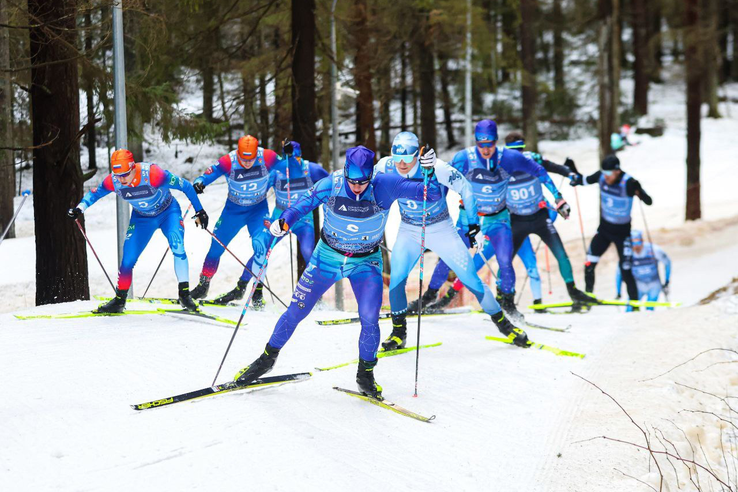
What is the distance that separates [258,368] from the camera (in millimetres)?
6215

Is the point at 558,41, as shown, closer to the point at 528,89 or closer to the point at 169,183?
the point at 528,89

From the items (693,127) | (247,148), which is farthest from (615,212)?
(693,127)

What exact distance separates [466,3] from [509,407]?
16.0 meters

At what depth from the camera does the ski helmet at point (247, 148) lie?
960cm

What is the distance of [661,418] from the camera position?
617cm

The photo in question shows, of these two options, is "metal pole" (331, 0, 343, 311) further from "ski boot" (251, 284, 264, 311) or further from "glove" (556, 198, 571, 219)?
"glove" (556, 198, 571, 219)

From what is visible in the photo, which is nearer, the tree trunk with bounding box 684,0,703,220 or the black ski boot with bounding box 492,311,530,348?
the black ski boot with bounding box 492,311,530,348

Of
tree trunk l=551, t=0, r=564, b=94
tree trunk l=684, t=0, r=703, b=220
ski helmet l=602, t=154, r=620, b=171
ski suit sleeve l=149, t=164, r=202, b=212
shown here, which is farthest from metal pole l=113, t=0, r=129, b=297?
tree trunk l=551, t=0, r=564, b=94

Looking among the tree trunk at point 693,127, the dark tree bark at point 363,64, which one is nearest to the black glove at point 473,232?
the dark tree bark at point 363,64

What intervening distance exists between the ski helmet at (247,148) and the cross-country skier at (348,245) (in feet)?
12.2

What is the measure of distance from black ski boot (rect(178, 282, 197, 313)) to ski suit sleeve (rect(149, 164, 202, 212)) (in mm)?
1049

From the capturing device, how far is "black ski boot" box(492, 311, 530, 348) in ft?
27.1

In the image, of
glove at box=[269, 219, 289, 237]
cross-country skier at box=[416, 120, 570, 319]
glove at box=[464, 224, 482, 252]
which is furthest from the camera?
cross-country skier at box=[416, 120, 570, 319]

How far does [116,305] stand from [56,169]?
225cm
